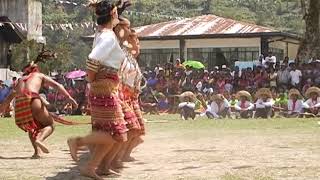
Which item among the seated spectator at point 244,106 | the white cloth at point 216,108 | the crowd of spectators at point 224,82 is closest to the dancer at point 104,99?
the seated spectator at point 244,106

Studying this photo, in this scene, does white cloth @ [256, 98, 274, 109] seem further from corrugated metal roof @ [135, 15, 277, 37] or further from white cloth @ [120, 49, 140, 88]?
corrugated metal roof @ [135, 15, 277, 37]

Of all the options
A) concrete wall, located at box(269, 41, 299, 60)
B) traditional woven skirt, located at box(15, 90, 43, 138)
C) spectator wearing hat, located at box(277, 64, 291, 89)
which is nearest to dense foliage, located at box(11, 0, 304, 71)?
concrete wall, located at box(269, 41, 299, 60)

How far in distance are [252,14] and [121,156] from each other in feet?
216

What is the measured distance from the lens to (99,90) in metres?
6.54

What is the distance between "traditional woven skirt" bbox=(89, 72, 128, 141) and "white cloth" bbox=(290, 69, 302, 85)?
15433 mm

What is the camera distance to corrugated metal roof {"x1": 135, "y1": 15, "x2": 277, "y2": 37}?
3086 cm

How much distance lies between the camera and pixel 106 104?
6512mm

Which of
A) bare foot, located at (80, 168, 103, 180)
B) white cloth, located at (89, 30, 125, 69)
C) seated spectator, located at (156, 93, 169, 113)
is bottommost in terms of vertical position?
seated spectator, located at (156, 93, 169, 113)

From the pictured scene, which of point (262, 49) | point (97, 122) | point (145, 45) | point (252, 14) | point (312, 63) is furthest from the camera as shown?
point (252, 14)

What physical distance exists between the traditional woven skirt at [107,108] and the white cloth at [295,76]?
15433 millimetres

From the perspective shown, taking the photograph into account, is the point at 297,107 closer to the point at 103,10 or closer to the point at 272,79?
the point at 272,79

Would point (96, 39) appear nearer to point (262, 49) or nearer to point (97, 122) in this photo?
point (97, 122)

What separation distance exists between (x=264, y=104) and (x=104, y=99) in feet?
40.5

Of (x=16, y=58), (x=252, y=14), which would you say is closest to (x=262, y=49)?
(x=16, y=58)
